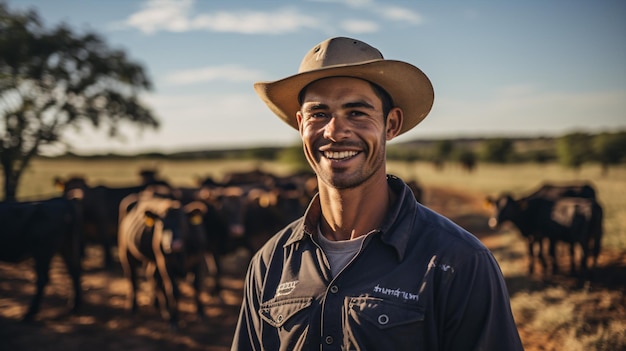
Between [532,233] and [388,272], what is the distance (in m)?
10.3

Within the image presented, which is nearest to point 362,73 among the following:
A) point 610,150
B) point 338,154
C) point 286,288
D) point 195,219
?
point 338,154

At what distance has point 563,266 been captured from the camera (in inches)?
428

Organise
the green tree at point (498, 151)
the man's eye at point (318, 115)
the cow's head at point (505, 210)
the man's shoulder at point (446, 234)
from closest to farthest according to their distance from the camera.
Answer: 1. the man's shoulder at point (446, 234)
2. the man's eye at point (318, 115)
3. the cow's head at point (505, 210)
4. the green tree at point (498, 151)

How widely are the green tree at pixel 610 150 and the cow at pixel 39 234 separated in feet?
153

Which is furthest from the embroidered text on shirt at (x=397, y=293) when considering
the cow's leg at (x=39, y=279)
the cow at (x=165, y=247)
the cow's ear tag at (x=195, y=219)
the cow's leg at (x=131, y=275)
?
the cow's leg at (x=39, y=279)

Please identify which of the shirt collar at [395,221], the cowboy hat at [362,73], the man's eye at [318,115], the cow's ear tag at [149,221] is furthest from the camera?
the cow's ear tag at [149,221]

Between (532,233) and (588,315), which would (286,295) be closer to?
(588,315)

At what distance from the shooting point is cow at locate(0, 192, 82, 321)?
816cm

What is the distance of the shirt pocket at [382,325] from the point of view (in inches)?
70.2

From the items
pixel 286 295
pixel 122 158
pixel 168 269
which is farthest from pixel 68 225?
pixel 122 158

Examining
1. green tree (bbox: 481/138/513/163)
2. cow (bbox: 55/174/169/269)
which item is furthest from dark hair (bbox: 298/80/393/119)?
green tree (bbox: 481/138/513/163)

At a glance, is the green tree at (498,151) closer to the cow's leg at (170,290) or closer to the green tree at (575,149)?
the green tree at (575,149)

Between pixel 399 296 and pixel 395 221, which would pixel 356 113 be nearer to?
pixel 395 221

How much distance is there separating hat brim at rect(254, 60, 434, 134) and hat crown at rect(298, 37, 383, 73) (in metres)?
0.05
